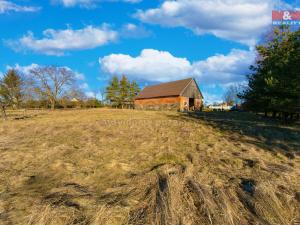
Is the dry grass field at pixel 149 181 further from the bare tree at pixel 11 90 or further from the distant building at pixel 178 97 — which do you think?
the bare tree at pixel 11 90

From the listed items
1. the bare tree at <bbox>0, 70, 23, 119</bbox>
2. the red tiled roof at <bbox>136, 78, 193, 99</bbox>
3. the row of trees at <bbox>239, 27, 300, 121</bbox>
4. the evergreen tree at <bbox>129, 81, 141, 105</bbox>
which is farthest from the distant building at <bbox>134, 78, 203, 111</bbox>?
the bare tree at <bbox>0, 70, 23, 119</bbox>

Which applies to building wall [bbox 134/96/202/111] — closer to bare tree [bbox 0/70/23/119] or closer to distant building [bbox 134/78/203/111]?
distant building [bbox 134/78/203/111]

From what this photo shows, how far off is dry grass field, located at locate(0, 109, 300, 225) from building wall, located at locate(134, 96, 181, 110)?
25.0 meters

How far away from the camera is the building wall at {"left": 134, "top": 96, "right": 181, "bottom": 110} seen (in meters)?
33.7

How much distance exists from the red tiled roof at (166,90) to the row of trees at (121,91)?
4433mm

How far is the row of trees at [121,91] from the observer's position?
48.6m

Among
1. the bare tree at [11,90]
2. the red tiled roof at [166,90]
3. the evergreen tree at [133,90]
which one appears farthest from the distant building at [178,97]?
the bare tree at [11,90]

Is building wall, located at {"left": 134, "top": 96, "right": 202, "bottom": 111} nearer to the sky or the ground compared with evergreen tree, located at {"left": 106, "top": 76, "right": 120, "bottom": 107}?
nearer to the ground

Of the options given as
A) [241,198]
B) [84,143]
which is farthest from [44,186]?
[241,198]

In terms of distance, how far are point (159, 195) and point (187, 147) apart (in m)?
3.85

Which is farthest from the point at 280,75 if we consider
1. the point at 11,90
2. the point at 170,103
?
the point at 11,90

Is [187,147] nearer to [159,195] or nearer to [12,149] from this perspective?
[159,195]

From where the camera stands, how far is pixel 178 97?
33.3 meters

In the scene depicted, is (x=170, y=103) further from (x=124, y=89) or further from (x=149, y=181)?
(x=149, y=181)
